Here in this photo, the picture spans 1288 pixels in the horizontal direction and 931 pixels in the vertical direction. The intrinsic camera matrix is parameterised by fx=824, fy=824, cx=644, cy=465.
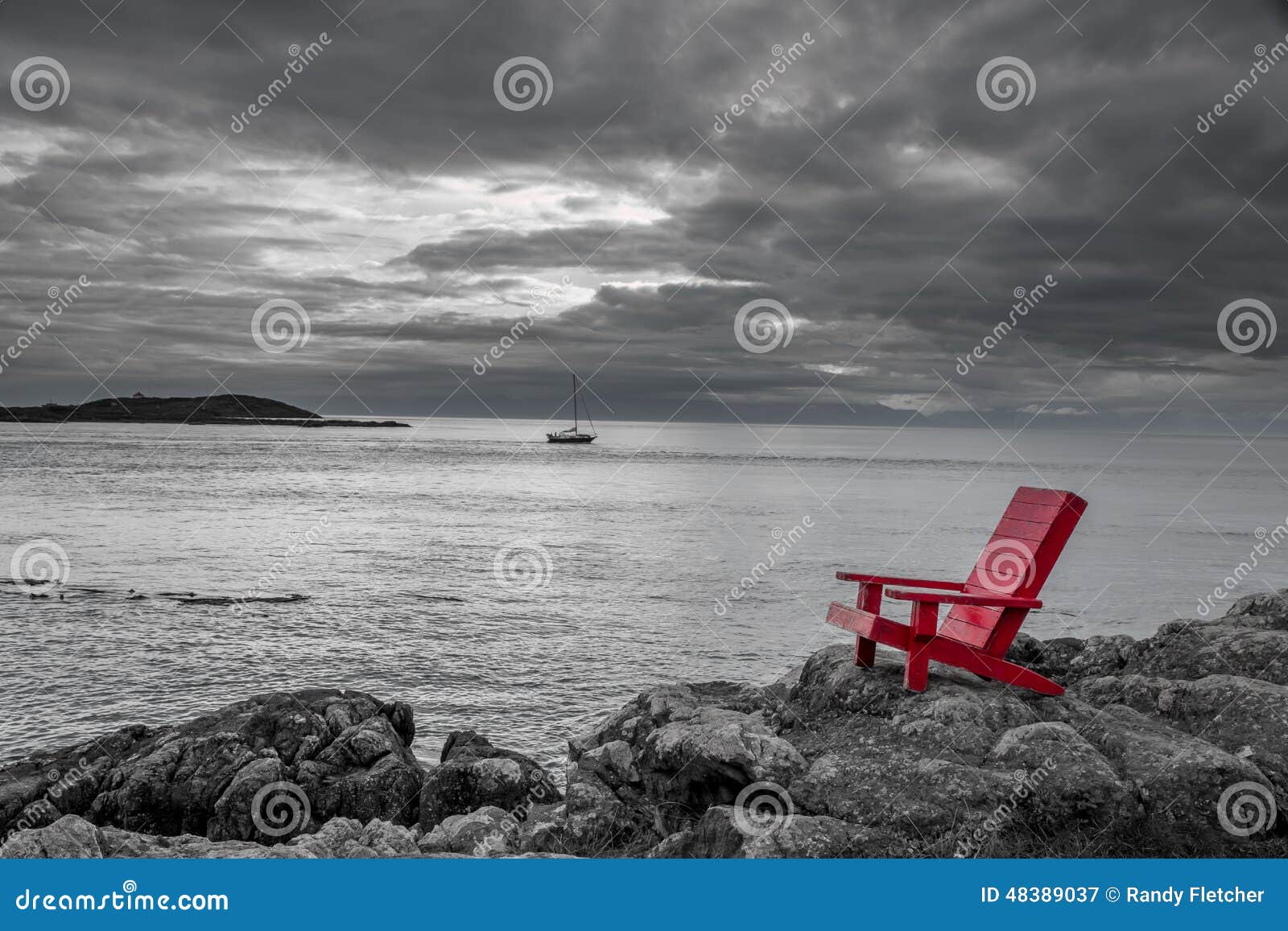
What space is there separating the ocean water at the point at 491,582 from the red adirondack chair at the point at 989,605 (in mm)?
6289

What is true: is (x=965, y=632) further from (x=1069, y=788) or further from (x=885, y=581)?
(x=1069, y=788)

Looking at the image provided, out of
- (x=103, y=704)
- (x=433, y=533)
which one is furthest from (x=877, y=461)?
(x=103, y=704)

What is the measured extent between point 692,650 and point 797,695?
973 cm

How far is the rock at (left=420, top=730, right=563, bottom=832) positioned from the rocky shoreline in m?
0.03

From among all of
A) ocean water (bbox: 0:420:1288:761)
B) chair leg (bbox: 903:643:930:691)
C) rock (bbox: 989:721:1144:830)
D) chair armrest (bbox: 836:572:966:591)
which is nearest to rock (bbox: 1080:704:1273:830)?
rock (bbox: 989:721:1144:830)

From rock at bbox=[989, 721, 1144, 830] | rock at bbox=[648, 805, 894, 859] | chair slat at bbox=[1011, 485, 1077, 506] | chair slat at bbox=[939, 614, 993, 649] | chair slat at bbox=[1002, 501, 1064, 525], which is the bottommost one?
rock at bbox=[648, 805, 894, 859]

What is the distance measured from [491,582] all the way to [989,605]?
2025 cm

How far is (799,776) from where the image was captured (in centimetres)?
623

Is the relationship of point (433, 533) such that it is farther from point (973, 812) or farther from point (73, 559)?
point (973, 812)

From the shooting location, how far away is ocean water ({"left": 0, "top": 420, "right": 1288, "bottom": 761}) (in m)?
15.0

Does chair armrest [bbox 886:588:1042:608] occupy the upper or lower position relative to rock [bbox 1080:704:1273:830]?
upper

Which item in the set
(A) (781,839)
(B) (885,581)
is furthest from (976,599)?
(A) (781,839)

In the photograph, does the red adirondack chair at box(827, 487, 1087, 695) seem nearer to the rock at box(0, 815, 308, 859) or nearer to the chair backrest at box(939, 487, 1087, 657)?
Answer: the chair backrest at box(939, 487, 1087, 657)

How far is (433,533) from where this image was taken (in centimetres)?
3722
